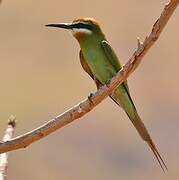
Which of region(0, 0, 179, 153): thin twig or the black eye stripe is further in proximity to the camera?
the black eye stripe

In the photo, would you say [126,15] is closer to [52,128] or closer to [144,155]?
[144,155]

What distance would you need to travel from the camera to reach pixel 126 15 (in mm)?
7125

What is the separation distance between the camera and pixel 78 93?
5703 millimetres

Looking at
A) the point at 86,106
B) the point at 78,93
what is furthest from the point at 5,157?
→ the point at 78,93

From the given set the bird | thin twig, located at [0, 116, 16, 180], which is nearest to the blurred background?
the bird

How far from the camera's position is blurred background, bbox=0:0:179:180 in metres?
4.90

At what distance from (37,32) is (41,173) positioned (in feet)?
7.29

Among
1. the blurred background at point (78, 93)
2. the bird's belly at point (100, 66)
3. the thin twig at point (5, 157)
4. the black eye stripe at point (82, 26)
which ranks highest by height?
the blurred background at point (78, 93)

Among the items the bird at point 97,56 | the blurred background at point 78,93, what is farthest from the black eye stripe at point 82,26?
the blurred background at point 78,93

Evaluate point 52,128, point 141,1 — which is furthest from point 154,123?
point 52,128

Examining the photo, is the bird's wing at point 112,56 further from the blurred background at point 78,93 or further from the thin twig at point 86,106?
the blurred background at point 78,93

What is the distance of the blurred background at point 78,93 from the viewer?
16.1ft

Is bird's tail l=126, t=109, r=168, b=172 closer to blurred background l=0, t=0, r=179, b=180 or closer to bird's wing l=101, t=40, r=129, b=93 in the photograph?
bird's wing l=101, t=40, r=129, b=93

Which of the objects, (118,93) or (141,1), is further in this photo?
(141,1)
